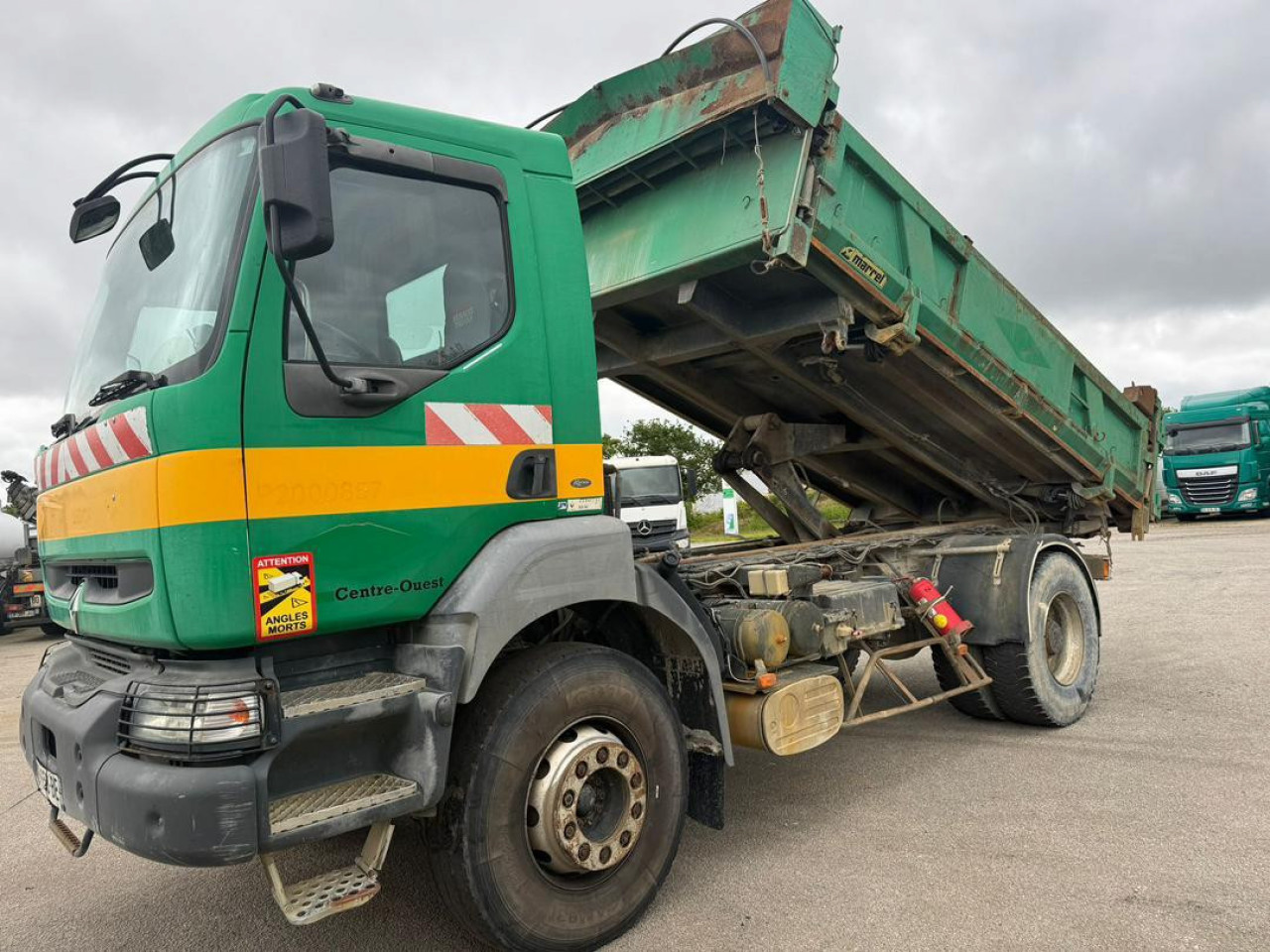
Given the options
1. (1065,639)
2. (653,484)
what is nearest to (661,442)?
(653,484)

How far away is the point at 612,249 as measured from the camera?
15.2ft

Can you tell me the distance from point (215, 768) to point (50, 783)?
3.03 ft

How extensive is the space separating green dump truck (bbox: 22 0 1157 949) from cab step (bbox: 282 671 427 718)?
15 millimetres

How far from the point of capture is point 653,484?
1541 centimetres

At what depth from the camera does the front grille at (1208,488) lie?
72.2 ft

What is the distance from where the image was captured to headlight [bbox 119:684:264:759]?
92.3 inches

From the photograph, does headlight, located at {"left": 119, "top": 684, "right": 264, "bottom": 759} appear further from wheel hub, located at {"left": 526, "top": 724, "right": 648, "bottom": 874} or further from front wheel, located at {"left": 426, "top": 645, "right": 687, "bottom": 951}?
wheel hub, located at {"left": 526, "top": 724, "right": 648, "bottom": 874}

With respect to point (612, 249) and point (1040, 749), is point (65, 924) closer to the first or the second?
point (612, 249)

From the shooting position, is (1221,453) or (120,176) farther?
(1221,453)

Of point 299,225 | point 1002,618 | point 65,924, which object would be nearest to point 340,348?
point 299,225

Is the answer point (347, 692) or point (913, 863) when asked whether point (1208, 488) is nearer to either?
point (913, 863)

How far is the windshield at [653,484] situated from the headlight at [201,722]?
1268 centimetres

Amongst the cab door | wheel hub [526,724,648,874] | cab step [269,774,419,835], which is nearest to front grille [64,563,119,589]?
the cab door

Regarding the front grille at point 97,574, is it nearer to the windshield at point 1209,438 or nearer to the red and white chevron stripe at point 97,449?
the red and white chevron stripe at point 97,449
